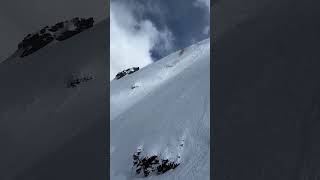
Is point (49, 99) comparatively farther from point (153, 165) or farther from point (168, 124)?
point (153, 165)

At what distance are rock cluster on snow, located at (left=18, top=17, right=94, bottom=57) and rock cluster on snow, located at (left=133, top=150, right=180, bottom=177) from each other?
27.2m

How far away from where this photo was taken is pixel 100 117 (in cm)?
1856

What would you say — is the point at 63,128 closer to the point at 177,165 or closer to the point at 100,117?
the point at 100,117

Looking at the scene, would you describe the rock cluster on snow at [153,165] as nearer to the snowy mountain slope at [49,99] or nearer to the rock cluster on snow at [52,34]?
the snowy mountain slope at [49,99]

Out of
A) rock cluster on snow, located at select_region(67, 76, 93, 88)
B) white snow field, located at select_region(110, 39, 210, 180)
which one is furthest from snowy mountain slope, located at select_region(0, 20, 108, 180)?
white snow field, located at select_region(110, 39, 210, 180)

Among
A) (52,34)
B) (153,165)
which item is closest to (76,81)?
(153,165)

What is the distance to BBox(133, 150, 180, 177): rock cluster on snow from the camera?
12859mm

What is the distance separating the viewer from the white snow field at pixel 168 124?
12.7 m

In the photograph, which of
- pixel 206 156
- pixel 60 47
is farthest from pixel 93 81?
pixel 206 156

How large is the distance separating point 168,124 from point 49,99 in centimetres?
1027

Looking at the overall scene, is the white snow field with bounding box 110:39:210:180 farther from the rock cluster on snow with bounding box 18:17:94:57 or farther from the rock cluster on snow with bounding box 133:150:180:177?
the rock cluster on snow with bounding box 18:17:94:57

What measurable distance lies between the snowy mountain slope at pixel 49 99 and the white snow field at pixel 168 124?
1.86m

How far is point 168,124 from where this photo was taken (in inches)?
631
